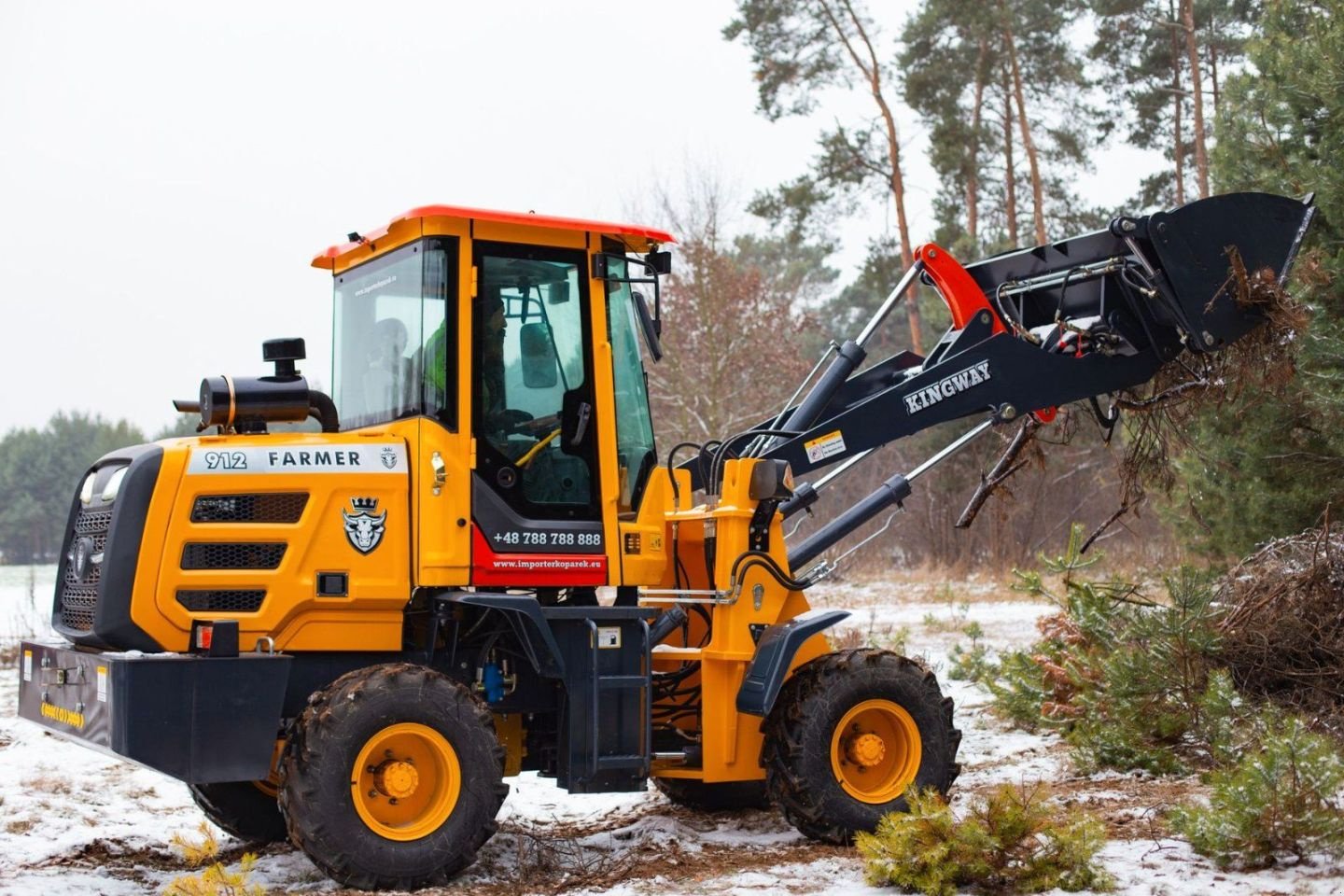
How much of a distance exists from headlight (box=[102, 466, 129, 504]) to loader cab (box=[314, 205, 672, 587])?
1.15 metres

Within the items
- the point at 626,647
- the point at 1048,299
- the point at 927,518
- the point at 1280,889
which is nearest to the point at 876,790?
the point at 626,647

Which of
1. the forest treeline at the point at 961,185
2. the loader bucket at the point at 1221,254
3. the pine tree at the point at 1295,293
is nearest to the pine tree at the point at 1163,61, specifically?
the forest treeline at the point at 961,185

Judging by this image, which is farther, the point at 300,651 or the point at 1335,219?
the point at 1335,219

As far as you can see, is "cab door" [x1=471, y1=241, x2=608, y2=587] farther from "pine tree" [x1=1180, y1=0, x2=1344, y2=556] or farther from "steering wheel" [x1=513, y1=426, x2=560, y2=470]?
"pine tree" [x1=1180, y1=0, x2=1344, y2=556]

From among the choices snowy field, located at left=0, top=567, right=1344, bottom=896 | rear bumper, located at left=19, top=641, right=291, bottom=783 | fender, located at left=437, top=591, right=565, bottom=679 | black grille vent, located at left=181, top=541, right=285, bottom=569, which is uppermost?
black grille vent, located at left=181, top=541, right=285, bottom=569

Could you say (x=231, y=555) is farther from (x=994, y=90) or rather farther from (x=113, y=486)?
(x=994, y=90)

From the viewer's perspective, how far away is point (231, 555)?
21.7 ft

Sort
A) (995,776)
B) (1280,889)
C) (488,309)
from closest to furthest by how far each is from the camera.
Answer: (1280,889), (488,309), (995,776)

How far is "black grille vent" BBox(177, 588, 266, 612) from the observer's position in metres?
6.52

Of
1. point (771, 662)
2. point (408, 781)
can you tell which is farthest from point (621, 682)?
point (408, 781)

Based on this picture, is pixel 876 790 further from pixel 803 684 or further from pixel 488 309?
pixel 488 309

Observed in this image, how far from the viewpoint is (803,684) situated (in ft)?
24.5

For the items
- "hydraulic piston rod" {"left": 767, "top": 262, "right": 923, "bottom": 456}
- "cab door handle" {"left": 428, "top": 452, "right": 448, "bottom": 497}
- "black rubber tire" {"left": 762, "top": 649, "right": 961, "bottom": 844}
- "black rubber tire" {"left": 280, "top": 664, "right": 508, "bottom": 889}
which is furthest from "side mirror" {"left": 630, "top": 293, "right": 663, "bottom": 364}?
"black rubber tire" {"left": 280, "top": 664, "right": 508, "bottom": 889}

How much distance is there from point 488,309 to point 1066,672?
5186 mm
